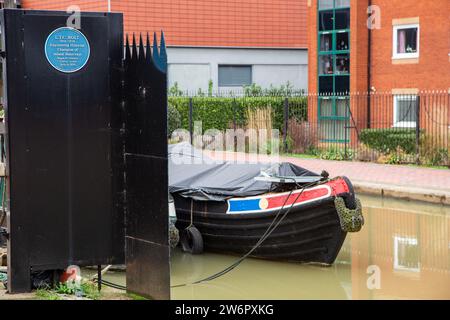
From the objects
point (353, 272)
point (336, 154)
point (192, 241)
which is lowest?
point (353, 272)

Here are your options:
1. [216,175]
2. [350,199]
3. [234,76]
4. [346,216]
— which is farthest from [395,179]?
[234,76]

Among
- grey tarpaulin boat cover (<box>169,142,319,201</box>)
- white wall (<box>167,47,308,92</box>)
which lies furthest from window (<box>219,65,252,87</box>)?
grey tarpaulin boat cover (<box>169,142,319,201</box>)

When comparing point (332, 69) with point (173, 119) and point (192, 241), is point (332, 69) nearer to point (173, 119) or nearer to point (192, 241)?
point (173, 119)

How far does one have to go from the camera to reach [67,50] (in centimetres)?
780

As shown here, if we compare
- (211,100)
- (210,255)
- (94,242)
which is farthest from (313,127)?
(94,242)

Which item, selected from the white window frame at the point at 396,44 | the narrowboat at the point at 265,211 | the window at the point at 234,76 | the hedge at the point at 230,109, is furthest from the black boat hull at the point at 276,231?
the window at the point at 234,76

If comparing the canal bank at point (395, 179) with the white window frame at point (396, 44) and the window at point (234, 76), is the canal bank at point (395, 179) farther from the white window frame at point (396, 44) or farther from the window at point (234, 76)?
the window at point (234, 76)

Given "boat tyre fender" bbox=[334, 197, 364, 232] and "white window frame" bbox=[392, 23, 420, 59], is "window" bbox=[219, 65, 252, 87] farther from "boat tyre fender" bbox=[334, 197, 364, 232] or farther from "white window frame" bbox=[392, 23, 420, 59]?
"boat tyre fender" bbox=[334, 197, 364, 232]

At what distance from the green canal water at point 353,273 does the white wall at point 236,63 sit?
25962mm

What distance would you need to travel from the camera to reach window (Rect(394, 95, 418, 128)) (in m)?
26.9

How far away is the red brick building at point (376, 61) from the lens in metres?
27.0

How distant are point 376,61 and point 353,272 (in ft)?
58.3
